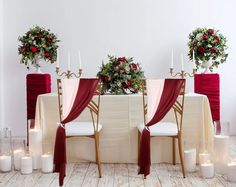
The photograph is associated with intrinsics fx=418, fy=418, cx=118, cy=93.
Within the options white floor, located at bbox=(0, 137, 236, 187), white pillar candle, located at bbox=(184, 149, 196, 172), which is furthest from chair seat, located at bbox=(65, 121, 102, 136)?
white pillar candle, located at bbox=(184, 149, 196, 172)

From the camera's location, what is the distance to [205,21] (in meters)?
5.98

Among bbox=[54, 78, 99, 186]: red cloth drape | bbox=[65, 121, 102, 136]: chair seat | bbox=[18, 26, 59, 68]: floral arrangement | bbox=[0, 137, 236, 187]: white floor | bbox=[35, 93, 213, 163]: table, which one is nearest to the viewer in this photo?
bbox=[0, 137, 236, 187]: white floor

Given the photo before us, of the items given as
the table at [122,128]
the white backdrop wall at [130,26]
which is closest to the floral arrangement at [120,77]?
the table at [122,128]

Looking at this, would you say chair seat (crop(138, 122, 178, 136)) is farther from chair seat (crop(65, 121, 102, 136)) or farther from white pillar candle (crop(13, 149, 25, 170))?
white pillar candle (crop(13, 149, 25, 170))

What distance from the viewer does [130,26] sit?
6.04 meters

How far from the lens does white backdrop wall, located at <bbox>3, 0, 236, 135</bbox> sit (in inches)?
236

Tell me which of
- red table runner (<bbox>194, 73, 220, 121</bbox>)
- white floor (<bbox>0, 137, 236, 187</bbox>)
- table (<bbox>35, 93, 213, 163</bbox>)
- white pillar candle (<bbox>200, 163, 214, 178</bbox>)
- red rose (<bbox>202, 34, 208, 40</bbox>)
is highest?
red rose (<bbox>202, 34, 208, 40</bbox>)

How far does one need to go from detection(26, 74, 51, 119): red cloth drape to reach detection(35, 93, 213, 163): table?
117 centimetres

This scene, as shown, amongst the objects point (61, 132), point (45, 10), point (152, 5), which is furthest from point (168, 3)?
point (61, 132)

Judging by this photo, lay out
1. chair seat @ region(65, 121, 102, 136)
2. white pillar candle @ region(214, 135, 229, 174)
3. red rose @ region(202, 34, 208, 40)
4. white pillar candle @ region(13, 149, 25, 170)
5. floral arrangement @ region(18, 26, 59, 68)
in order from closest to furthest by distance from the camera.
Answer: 1. white pillar candle @ region(214, 135, 229, 174)
2. chair seat @ region(65, 121, 102, 136)
3. white pillar candle @ region(13, 149, 25, 170)
4. red rose @ region(202, 34, 208, 40)
5. floral arrangement @ region(18, 26, 59, 68)

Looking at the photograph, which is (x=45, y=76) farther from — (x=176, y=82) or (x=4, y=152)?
(x=176, y=82)

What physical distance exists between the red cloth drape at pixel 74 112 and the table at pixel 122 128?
43 cm

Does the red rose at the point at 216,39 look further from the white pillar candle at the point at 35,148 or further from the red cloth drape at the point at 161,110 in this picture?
the white pillar candle at the point at 35,148

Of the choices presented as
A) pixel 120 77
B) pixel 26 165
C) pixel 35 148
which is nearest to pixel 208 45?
pixel 120 77
